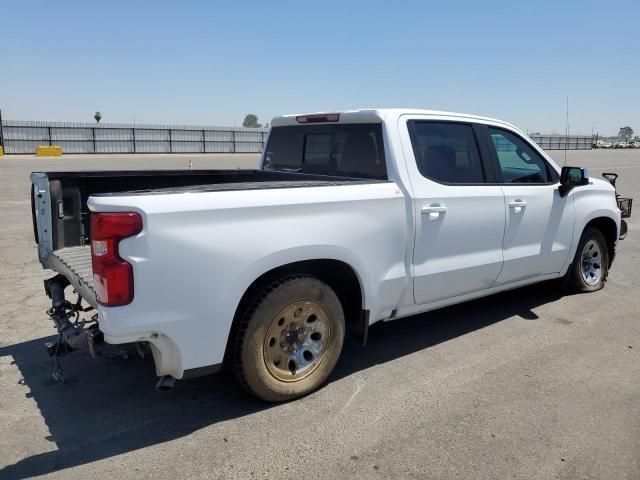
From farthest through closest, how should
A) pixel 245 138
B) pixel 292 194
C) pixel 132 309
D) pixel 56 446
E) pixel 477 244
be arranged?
pixel 245 138
pixel 477 244
pixel 292 194
pixel 56 446
pixel 132 309

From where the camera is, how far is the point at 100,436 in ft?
11.0

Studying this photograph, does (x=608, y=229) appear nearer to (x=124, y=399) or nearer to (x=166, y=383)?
(x=166, y=383)

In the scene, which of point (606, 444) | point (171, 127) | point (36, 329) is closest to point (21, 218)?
point (36, 329)

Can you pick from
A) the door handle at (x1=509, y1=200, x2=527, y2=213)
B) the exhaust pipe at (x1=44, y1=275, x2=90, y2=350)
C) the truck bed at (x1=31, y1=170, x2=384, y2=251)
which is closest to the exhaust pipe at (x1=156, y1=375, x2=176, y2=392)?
the exhaust pipe at (x1=44, y1=275, x2=90, y2=350)

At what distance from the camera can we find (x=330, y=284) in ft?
13.3

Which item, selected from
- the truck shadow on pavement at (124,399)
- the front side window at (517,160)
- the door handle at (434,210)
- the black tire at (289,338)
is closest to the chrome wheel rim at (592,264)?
the front side window at (517,160)

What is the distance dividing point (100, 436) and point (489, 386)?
2.59m

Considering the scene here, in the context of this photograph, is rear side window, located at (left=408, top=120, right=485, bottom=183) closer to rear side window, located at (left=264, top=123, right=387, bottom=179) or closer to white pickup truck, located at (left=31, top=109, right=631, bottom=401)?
white pickup truck, located at (left=31, top=109, right=631, bottom=401)

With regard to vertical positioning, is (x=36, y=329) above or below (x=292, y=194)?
below

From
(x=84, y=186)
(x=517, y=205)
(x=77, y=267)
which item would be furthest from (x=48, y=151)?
(x=517, y=205)

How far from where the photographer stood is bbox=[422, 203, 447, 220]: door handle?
4.15 metres

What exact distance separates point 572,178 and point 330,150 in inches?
91.3

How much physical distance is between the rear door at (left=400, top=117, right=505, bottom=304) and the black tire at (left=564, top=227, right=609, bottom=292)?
164cm

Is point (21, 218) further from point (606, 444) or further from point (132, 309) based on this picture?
point (606, 444)
